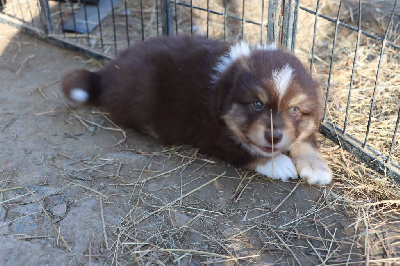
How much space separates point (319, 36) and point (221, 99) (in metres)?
3.05

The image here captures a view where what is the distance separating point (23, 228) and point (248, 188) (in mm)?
1502

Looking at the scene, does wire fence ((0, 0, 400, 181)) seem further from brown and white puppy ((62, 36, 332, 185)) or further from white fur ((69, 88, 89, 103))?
white fur ((69, 88, 89, 103))


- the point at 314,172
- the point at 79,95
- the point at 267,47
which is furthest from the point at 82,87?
the point at 314,172

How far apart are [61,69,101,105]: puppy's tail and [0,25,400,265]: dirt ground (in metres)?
0.28

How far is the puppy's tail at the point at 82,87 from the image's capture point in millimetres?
4246

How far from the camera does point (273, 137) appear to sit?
3.06 meters

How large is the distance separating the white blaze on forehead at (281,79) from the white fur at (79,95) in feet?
6.26

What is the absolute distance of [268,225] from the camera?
2.97 meters

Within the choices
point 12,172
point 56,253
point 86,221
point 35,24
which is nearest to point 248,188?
point 86,221

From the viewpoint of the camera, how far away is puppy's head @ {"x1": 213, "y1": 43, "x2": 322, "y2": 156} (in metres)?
3.06

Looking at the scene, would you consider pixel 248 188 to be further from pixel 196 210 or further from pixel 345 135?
pixel 345 135

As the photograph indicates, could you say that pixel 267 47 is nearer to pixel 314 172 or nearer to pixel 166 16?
pixel 314 172

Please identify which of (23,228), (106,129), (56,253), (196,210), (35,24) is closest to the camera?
(56,253)

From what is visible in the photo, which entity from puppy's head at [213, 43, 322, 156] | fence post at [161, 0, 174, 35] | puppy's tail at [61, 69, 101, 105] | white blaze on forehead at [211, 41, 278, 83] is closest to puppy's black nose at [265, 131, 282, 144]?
puppy's head at [213, 43, 322, 156]
